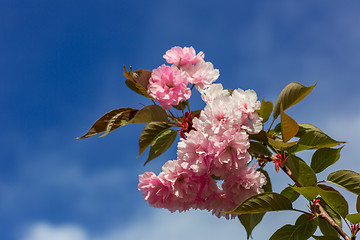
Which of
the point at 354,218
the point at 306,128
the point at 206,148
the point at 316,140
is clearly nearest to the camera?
the point at 354,218

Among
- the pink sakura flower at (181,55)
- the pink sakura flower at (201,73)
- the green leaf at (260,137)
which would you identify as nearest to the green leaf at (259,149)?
the green leaf at (260,137)

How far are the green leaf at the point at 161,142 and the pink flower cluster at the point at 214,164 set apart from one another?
0.10m

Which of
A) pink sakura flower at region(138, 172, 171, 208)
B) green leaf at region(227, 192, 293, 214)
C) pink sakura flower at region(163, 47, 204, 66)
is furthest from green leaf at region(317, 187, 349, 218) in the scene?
pink sakura flower at region(163, 47, 204, 66)

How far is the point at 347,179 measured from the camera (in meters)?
1.51

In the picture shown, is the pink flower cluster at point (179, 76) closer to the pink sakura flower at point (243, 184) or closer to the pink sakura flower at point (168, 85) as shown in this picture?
the pink sakura flower at point (168, 85)

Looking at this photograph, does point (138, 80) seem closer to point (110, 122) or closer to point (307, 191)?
point (110, 122)

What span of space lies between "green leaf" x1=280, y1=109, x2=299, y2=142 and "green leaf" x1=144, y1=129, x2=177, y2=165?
Result: 0.47 metres

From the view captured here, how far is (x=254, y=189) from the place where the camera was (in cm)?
148

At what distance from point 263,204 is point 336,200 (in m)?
0.26

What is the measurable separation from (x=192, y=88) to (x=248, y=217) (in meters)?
0.62

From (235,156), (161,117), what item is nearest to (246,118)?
(235,156)

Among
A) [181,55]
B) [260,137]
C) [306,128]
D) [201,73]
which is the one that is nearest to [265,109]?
[260,137]

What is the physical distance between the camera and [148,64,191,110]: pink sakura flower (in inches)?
62.1

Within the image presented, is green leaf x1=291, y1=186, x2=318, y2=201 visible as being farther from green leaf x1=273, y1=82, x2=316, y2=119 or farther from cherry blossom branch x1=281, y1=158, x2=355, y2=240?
green leaf x1=273, y1=82, x2=316, y2=119
